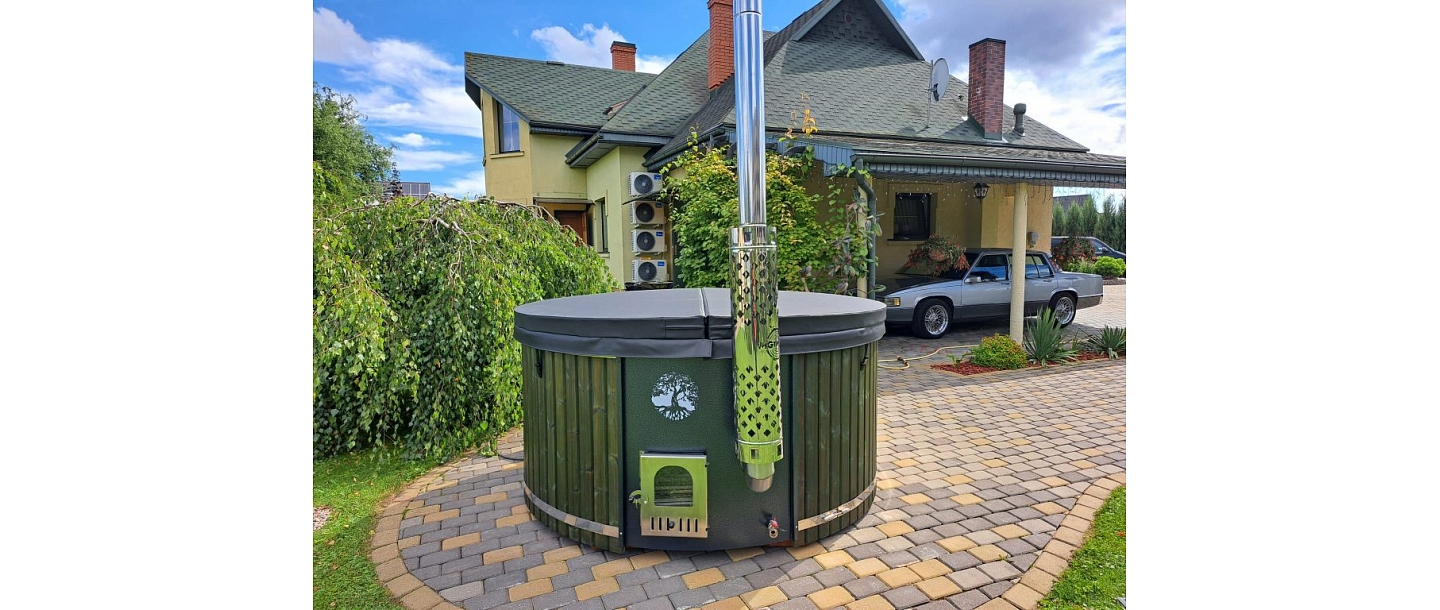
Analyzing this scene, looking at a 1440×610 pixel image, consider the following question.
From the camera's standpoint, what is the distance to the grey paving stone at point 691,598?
2.60 meters

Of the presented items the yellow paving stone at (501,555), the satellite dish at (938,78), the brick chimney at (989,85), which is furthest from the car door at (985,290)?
the yellow paving stone at (501,555)

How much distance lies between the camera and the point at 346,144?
21.4m

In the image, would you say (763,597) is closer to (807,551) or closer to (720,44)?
(807,551)

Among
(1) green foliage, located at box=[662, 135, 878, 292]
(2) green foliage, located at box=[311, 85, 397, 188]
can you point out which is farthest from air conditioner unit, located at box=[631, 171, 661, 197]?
(2) green foliage, located at box=[311, 85, 397, 188]

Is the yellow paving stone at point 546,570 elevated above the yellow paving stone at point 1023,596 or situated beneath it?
elevated above

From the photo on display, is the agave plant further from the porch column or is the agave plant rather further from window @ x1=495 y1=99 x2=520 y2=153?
window @ x1=495 y1=99 x2=520 y2=153

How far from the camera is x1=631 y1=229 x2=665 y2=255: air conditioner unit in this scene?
37.0 ft

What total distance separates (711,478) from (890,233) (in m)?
9.93

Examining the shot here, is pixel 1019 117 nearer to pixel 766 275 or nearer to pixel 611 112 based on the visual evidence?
pixel 611 112

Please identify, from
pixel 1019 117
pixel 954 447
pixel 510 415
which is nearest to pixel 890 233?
pixel 1019 117

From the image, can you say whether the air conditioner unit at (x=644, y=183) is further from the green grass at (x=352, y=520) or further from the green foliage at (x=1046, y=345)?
the green grass at (x=352, y=520)

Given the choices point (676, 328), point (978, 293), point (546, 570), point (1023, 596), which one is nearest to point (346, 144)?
point (978, 293)

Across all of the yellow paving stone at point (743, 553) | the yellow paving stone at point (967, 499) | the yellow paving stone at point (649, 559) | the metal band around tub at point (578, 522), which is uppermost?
the metal band around tub at point (578, 522)

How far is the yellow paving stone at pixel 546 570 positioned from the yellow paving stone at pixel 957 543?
67.9 inches
